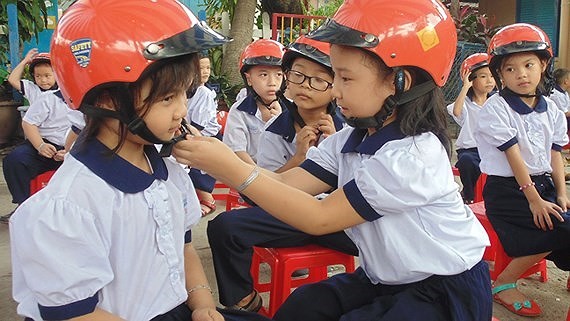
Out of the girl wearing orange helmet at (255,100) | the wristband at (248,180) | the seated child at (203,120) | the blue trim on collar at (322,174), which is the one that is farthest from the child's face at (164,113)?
the seated child at (203,120)

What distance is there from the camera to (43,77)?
186 inches

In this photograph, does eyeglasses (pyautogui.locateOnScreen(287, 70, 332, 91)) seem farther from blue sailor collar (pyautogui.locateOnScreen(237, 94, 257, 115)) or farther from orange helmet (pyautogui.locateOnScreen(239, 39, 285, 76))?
blue sailor collar (pyautogui.locateOnScreen(237, 94, 257, 115))

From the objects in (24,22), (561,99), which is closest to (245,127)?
(561,99)

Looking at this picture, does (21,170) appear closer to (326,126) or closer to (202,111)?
(202,111)

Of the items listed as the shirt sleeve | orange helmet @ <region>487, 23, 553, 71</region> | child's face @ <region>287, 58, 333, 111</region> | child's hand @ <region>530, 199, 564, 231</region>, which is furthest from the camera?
orange helmet @ <region>487, 23, 553, 71</region>

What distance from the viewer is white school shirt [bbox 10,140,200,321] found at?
51.0 inches

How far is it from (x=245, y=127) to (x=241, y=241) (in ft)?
4.16

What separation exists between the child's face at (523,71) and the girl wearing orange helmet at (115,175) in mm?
2245

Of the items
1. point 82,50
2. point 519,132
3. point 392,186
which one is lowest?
point 519,132

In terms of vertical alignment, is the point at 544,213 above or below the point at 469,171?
above

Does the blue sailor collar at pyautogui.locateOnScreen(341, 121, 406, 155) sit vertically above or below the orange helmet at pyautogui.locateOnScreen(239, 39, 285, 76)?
above

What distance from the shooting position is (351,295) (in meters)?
1.85

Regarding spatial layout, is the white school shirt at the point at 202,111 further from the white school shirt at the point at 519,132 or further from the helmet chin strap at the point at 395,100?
the helmet chin strap at the point at 395,100

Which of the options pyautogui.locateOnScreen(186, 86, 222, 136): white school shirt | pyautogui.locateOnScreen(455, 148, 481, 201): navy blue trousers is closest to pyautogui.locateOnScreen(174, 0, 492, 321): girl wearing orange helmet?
pyautogui.locateOnScreen(186, 86, 222, 136): white school shirt
